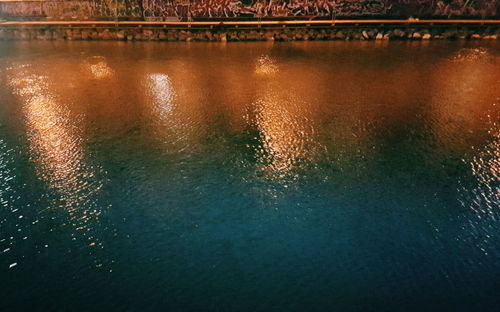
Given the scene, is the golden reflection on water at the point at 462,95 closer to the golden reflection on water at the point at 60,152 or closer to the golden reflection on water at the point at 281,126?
the golden reflection on water at the point at 281,126

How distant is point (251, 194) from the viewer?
7.71 m

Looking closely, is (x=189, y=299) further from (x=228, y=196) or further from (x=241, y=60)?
(x=241, y=60)

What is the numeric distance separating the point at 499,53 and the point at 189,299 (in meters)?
22.3

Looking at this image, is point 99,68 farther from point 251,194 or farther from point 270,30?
point 251,194

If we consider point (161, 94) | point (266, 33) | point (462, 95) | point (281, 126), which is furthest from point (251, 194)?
point (266, 33)

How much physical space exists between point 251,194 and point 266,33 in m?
19.3

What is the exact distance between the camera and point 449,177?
27.4ft

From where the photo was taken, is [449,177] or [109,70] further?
[109,70]

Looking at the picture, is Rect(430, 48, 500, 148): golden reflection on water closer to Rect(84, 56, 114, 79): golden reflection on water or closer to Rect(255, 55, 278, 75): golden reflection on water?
Rect(255, 55, 278, 75): golden reflection on water

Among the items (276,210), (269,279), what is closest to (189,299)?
(269,279)

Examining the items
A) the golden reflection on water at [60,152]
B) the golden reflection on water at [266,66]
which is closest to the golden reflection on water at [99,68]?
the golden reflection on water at [60,152]

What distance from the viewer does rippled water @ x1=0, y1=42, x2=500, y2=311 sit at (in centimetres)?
550

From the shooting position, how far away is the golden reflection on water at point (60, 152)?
291 inches

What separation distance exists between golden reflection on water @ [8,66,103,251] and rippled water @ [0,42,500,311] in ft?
0.16
